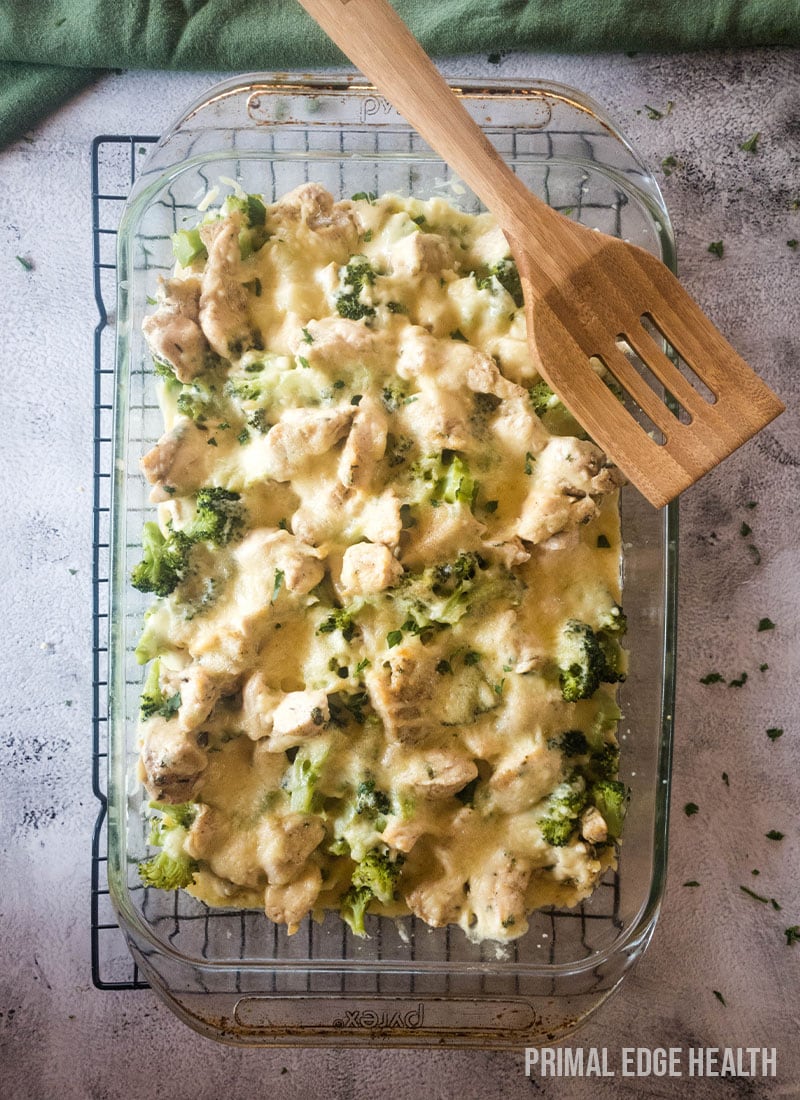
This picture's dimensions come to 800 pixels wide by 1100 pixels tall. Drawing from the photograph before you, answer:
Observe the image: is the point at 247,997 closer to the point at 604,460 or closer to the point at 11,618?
the point at 11,618

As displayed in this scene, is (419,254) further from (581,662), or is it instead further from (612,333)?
(581,662)

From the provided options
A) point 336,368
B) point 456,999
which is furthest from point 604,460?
point 456,999

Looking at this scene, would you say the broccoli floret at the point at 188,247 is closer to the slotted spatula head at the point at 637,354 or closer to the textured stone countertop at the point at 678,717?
the textured stone countertop at the point at 678,717

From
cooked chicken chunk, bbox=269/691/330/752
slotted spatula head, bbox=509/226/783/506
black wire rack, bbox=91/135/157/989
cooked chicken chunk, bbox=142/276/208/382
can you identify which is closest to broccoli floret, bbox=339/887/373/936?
cooked chicken chunk, bbox=269/691/330/752

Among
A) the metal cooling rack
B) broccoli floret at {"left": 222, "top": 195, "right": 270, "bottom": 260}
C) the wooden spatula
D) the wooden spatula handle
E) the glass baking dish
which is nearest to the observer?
the wooden spatula handle

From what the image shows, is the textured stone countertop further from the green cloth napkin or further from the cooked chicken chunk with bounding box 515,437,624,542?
the cooked chicken chunk with bounding box 515,437,624,542
